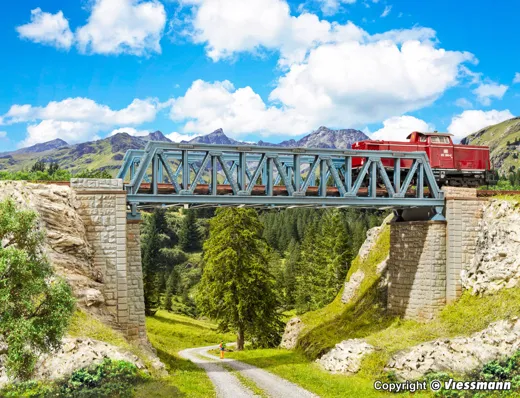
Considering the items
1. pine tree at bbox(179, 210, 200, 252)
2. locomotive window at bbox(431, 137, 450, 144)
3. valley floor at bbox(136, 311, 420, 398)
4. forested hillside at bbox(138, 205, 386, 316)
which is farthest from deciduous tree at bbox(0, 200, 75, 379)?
pine tree at bbox(179, 210, 200, 252)

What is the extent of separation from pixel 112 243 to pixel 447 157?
24295 millimetres

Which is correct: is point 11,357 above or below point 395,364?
above

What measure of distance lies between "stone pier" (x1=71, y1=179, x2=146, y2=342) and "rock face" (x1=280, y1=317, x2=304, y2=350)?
2057 centimetres

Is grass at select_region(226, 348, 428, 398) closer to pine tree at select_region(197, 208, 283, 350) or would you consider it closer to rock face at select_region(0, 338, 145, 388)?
pine tree at select_region(197, 208, 283, 350)

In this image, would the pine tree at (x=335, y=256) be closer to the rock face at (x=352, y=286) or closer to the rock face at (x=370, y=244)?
the rock face at (x=370, y=244)

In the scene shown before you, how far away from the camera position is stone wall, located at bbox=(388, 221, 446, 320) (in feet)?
105

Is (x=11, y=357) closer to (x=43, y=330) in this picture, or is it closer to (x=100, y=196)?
(x=43, y=330)

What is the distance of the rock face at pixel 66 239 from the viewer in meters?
23.5

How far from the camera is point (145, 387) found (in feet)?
64.3

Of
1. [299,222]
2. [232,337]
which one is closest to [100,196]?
[232,337]

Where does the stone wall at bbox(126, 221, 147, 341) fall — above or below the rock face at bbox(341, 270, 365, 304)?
above

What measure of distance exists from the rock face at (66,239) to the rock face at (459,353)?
14934 mm

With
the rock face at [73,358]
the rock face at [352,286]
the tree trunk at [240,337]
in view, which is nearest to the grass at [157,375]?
the rock face at [73,358]

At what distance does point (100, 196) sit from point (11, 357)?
37.6 ft
